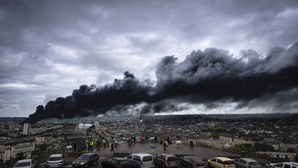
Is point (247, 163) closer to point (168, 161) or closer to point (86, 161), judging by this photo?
point (168, 161)

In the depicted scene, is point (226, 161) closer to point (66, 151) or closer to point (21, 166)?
point (21, 166)

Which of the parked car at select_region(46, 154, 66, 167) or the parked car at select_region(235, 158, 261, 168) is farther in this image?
the parked car at select_region(46, 154, 66, 167)

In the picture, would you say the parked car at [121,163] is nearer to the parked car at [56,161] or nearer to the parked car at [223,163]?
the parked car at [56,161]

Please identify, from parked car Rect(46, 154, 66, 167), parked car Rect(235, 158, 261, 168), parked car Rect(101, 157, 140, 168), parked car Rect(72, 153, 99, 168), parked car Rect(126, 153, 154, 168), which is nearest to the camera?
parked car Rect(101, 157, 140, 168)

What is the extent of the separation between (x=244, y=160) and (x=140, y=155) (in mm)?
11212

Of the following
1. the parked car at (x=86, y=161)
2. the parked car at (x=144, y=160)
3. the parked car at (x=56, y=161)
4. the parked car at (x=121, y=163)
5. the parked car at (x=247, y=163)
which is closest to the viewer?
the parked car at (x=121, y=163)

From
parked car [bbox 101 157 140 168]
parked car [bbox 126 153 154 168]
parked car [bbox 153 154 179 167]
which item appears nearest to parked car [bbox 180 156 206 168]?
parked car [bbox 153 154 179 167]

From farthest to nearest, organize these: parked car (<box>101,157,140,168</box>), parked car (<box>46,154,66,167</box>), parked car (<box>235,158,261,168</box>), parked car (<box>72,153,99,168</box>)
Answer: parked car (<box>46,154,66,167</box>)
parked car (<box>72,153,99,168</box>)
parked car (<box>235,158,261,168</box>)
parked car (<box>101,157,140,168</box>)

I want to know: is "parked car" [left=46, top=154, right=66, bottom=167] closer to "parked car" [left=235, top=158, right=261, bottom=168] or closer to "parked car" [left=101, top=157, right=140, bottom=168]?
"parked car" [left=101, top=157, right=140, bottom=168]

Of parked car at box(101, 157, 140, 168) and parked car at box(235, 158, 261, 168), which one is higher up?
parked car at box(101, 157, 140, 168)

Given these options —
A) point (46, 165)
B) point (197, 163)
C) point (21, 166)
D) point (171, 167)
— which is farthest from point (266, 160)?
point (21, 166)

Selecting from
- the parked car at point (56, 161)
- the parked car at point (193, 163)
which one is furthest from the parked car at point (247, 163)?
the parked car at point (56, 161)

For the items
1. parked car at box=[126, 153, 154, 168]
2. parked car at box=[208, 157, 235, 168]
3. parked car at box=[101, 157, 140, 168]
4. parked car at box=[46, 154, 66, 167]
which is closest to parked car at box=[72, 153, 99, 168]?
parked car at box=[46, 154, 66, 167]

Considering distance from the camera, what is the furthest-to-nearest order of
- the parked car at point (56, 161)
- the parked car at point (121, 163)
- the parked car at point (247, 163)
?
1. the parked car at point (56, 161)
2. the parked car at point (247, 163)
3. the parked car at point (121, 163)
